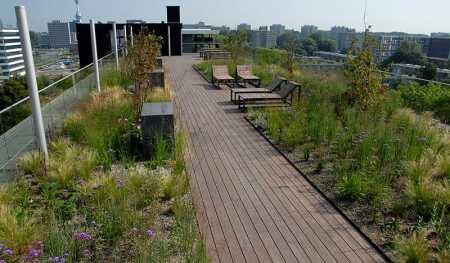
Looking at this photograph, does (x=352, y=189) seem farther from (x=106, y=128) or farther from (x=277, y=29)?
(x=277, y=29)

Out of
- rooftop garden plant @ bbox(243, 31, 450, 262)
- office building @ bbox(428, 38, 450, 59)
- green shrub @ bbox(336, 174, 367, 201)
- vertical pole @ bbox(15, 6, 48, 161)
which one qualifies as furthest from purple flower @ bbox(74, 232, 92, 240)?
office building @ bbox(428, 38, 450, 59)

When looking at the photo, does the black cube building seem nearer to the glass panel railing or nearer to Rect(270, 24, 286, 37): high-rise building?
the glass panel railing

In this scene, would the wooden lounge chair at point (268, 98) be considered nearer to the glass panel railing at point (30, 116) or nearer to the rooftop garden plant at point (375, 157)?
the rooftop garden plant at point (375, 157)

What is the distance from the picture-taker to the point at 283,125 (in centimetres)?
616

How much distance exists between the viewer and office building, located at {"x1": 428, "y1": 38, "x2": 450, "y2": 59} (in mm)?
83375

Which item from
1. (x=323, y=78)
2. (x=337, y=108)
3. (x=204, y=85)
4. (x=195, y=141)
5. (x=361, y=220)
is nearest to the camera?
(x=361, y=220)

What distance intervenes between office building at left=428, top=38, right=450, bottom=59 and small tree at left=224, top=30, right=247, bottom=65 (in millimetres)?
82132

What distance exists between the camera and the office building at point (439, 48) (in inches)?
3282

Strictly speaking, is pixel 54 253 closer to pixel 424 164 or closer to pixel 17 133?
pixel 17 133

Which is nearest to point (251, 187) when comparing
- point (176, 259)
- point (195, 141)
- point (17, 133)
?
point (176, 259)

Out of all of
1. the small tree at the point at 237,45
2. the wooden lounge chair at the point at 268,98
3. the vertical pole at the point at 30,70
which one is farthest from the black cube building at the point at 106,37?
the vertical pole at the point at 30,70

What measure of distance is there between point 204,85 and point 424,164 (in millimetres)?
8507

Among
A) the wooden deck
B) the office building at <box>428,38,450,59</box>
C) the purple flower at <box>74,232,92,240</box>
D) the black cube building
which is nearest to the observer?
the purple flower at <box>74,232,92,240</box>

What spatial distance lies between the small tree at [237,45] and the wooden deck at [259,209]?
10.1 m
